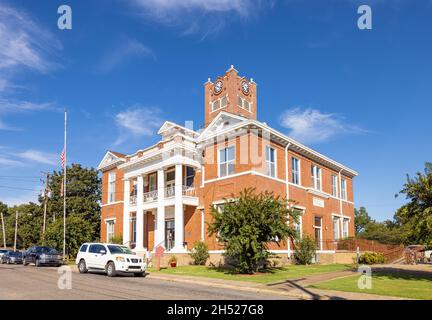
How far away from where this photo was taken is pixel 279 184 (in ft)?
98.7

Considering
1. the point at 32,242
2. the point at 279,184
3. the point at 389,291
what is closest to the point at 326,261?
the point at 279,184

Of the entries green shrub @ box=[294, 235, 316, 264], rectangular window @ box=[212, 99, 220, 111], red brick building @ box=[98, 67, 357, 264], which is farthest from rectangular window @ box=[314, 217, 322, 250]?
rectangular window @ box=[212, 99, 220, 111]

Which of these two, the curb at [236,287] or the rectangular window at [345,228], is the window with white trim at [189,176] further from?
the rectangular window at [345,228]

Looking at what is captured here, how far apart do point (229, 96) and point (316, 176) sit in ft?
52.4

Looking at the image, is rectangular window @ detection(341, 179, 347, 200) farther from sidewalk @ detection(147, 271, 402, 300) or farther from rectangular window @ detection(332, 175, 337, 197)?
sidewalk @ detection(147, 271, 402, 300)

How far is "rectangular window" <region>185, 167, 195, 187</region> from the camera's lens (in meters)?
33.9

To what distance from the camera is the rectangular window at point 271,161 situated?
29438 mm

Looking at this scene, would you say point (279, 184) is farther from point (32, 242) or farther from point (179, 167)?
point (32, 242)

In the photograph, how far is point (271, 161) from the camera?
98.2 ft

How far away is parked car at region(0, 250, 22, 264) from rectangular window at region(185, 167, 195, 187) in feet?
57.2

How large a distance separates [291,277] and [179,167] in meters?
14.6

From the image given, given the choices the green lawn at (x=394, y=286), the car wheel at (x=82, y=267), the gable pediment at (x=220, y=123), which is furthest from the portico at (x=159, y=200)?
the green lawn at (x=394, y=286)

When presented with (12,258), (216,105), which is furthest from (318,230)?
(12,258)

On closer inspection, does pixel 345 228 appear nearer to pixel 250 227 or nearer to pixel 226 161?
pixel 226 161
